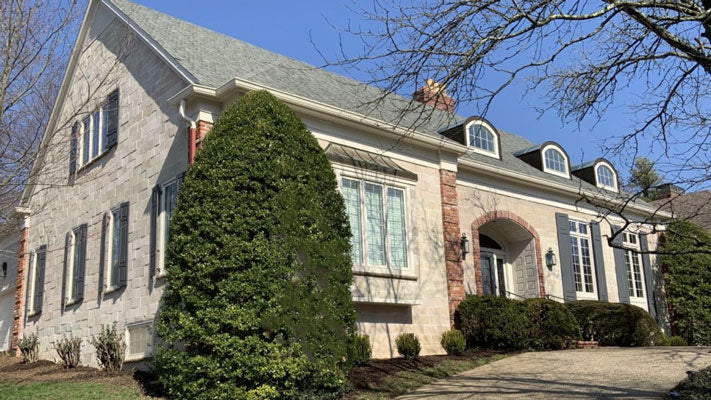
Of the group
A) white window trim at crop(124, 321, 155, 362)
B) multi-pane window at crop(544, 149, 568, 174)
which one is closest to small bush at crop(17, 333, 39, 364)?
white window trim at crop(124, 321, 155, 362)

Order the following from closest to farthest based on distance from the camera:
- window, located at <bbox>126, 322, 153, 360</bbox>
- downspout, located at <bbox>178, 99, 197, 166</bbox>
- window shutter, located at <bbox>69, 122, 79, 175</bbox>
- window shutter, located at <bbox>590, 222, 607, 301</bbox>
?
downspout, located at <bbox>178, 99, 197, 166</bbox> < window, located at <bbox>126, 322, 153, 360</bbox> < window shutter, located at <bbox>69, 122, 79, 175</bbox> < window shutter, located at <bbox>590, 222, 607, 301</bbox>

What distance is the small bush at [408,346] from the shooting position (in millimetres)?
12031

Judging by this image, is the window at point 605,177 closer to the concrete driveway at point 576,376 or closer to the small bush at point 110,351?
the concrete driveway at point 576,376

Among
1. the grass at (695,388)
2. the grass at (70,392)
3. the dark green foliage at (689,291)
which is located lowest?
the grass at (695,388)

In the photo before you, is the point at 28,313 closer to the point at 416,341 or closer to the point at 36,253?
the point at 36,253

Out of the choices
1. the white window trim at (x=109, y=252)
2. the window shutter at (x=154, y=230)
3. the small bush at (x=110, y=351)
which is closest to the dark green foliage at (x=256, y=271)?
the window shutter at (x=154, y=230)

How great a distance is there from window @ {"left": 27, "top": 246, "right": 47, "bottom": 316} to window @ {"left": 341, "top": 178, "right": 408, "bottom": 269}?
825cm

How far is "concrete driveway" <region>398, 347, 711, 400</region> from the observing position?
28.5ft

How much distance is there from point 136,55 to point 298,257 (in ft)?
23.1

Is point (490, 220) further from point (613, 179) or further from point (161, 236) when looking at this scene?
point (161, 236)

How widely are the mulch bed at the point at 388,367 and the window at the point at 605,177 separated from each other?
10.1 m

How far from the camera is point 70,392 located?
9406mm

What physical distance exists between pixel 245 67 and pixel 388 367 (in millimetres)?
7107

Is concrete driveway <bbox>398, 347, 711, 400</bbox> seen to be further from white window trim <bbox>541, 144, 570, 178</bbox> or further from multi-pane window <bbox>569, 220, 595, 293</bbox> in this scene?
white window trim <bbox>541, 144, 570, 178</bbox>
